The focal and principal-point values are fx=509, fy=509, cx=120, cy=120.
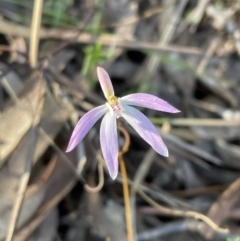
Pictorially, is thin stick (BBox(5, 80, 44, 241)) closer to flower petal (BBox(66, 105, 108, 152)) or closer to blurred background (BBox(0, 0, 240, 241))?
blurred background (BBox(0, 0, 240, 241))

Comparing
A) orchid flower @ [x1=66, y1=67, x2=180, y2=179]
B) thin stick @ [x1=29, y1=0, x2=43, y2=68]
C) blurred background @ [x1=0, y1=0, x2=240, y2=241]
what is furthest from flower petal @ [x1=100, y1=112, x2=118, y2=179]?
thin stick @ [x1=29, y1=0, x2=43, y2=68]

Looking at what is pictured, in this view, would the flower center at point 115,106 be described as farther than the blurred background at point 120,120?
No

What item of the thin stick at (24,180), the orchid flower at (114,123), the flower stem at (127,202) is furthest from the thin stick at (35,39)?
the orchid flower at (114,123)

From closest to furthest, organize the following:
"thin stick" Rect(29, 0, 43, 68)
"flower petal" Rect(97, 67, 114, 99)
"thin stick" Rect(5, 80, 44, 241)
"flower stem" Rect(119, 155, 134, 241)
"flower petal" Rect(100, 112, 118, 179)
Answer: "flower petal" Rect(100, 112, 118, 179), "flower petal" Rect(97, 67, 114, 99), "thin stick" Rect(5, 80, 44, 241), "flower stem" Rect(119, 155, 134, 241), "thin stick" Rect(29, 0, 43, 68)

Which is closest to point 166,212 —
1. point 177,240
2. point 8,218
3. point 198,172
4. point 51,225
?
point 177,240

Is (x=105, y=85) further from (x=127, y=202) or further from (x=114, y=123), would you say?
(x=127, y=202)

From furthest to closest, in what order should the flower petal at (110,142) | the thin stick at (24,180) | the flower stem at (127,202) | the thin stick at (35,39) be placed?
1. the thin stick at (35,39)
2. the flower stem at (127,202)
3. the thin stick at (24,180)
4. the flower petal at (110,142)

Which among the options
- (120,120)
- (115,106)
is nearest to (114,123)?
(115,106)

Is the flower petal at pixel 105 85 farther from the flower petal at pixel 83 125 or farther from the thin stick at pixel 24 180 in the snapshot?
the thin stick at pixel 24 180
